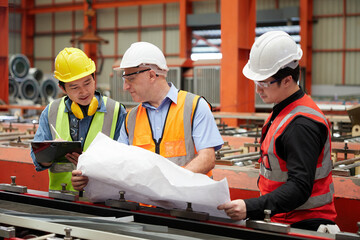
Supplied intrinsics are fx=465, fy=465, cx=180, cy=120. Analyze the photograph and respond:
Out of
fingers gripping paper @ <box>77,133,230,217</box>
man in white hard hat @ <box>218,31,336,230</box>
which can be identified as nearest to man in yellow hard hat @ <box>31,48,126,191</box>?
fingers gripping paper @ <box>77,133,230,217</box>

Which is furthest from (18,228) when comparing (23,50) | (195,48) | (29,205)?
(23,50)

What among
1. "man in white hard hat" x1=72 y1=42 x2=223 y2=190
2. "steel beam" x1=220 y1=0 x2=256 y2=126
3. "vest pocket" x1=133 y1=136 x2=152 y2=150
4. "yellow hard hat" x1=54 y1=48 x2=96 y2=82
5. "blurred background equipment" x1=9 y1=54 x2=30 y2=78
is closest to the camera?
"man in white hard hat" x1=72 y1=42 x2=223 y2=190

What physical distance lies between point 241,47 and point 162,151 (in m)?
7.05

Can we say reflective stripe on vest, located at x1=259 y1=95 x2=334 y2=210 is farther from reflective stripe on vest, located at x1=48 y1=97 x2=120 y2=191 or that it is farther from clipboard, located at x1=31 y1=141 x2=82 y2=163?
reflective stripe on vest, located at x1=48 y1=97 x2=120 y2=191

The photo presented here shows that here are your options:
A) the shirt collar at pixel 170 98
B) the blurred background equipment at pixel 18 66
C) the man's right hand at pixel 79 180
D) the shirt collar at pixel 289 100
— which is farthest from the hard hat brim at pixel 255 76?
the blurred background equipment at pixel 18 66

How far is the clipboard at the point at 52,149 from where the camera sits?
2483 millimetres

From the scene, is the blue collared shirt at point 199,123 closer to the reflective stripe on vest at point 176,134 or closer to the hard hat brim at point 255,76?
the reflective stripe on vest at point 176,134

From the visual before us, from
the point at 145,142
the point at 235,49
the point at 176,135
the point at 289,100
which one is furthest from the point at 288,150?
the point at 235,49

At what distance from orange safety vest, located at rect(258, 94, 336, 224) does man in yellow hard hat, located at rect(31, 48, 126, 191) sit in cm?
132

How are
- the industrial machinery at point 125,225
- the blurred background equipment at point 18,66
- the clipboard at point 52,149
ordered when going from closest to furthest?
the industrial machinery at point 125,225 < the clipboard at point 52,149 < the blurred background equipment at point 18,66

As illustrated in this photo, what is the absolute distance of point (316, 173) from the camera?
2045 mm

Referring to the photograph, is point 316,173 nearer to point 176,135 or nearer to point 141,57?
point 176,135

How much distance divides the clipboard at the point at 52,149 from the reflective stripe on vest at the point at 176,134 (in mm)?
362

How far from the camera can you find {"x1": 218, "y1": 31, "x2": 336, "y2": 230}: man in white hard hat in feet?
6.35
